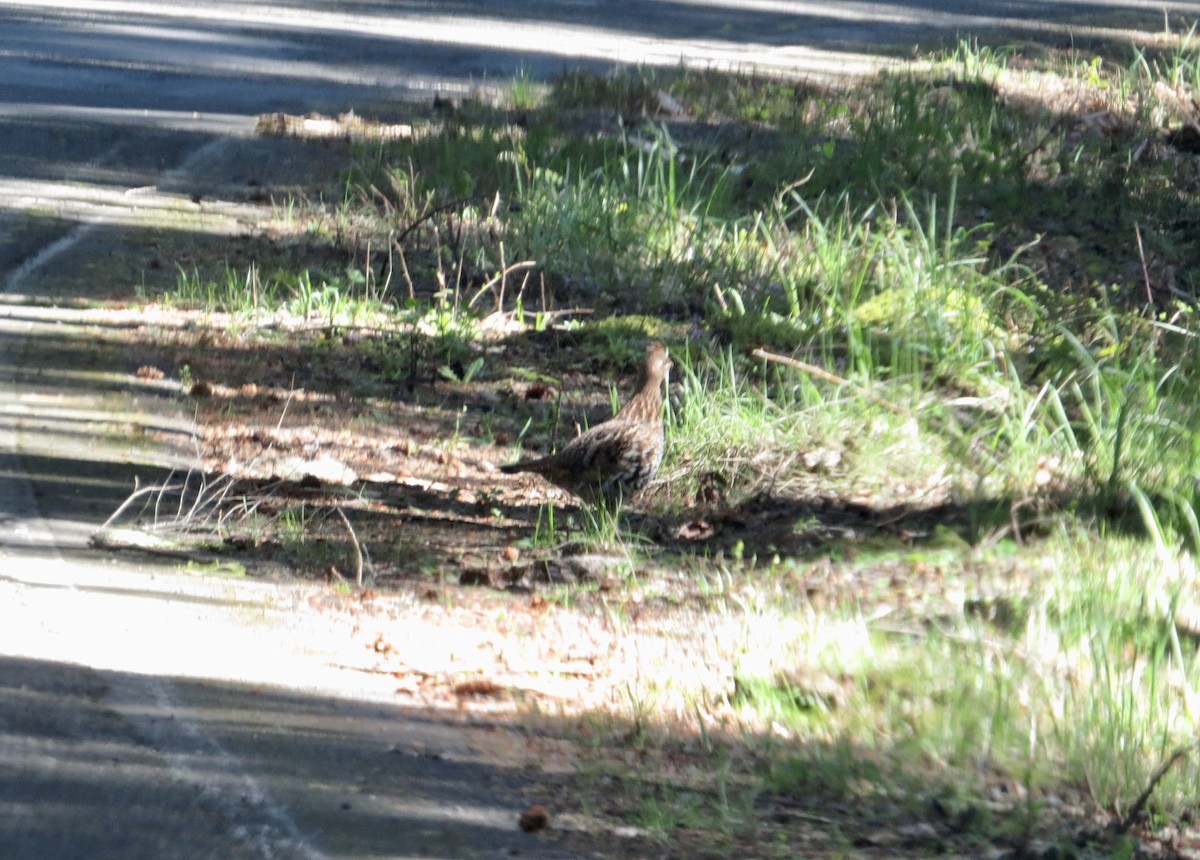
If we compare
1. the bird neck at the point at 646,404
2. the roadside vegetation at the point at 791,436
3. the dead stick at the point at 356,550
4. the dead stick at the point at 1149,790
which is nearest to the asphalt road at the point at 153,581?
the dead stick at the point at 356,550

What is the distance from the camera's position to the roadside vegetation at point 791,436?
4234 millimetres

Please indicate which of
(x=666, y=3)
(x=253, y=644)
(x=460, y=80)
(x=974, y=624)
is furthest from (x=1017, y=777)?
(x=666, y=3)

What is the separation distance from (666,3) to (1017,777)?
15070 mm

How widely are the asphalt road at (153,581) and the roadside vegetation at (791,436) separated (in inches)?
15.3

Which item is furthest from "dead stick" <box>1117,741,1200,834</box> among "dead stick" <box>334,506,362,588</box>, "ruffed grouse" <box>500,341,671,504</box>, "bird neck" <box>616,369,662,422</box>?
"bird neck" <box>616,369,662,422</box>

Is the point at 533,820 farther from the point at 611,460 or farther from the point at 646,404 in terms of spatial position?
the point at 646,404

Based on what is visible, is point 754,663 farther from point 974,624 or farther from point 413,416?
point 413,416

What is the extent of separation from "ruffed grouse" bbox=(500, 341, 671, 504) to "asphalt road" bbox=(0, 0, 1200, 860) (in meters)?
1.41

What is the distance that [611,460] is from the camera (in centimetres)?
631

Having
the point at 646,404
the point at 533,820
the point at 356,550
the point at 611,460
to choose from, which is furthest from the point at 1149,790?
the point at 646,404

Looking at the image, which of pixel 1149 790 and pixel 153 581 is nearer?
pixel 1149 790

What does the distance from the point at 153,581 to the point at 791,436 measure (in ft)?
8.78

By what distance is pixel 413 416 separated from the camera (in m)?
7.19

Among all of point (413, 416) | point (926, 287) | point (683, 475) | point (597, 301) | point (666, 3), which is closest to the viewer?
point (683, 475)
